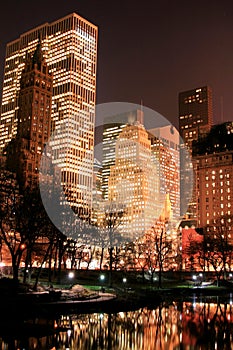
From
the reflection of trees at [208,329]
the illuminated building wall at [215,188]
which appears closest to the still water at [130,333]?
the reflection of trees at [208,329]

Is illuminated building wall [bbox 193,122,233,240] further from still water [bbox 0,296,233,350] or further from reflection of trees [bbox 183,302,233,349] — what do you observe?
still water [bbox 0,296,233,350]

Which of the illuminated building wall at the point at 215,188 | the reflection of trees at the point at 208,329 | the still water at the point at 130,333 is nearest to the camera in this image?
the still water at the point at 130,333

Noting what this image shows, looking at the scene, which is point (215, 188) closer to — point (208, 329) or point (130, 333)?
point (208, 329)

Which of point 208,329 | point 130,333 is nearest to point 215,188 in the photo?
point 208,329

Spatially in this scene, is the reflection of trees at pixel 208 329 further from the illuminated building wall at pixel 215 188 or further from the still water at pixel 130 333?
the illuminated building wall at pixel 215 188

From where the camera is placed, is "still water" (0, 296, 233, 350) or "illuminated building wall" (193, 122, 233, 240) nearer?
"still water" (0, 296, 233, 350)

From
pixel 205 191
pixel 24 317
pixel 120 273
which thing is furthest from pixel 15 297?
pixel 205 191

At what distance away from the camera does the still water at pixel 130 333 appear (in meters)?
27.5

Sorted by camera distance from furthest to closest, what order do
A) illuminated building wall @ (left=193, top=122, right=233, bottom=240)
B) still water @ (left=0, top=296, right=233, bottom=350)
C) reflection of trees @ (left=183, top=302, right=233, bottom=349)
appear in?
illuminated building wall @ (left=193, top=122, right=233, bottom=240) → reflection of trees @ (left=183, top=302, right=233, bottom=349) → still water @ (left=0, top=296, right=233, bottom=350)

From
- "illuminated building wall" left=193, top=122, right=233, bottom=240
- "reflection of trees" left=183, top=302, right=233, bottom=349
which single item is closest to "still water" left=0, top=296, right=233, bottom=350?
"reflection of trees" left=183, top=302, right=233, bottom=349

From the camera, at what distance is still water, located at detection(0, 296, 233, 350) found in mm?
27453

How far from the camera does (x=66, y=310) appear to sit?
43750 mm

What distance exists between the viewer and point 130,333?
32875 millimetres

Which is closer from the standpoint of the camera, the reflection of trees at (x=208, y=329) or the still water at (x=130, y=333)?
the still water at (x=130, y=333)
